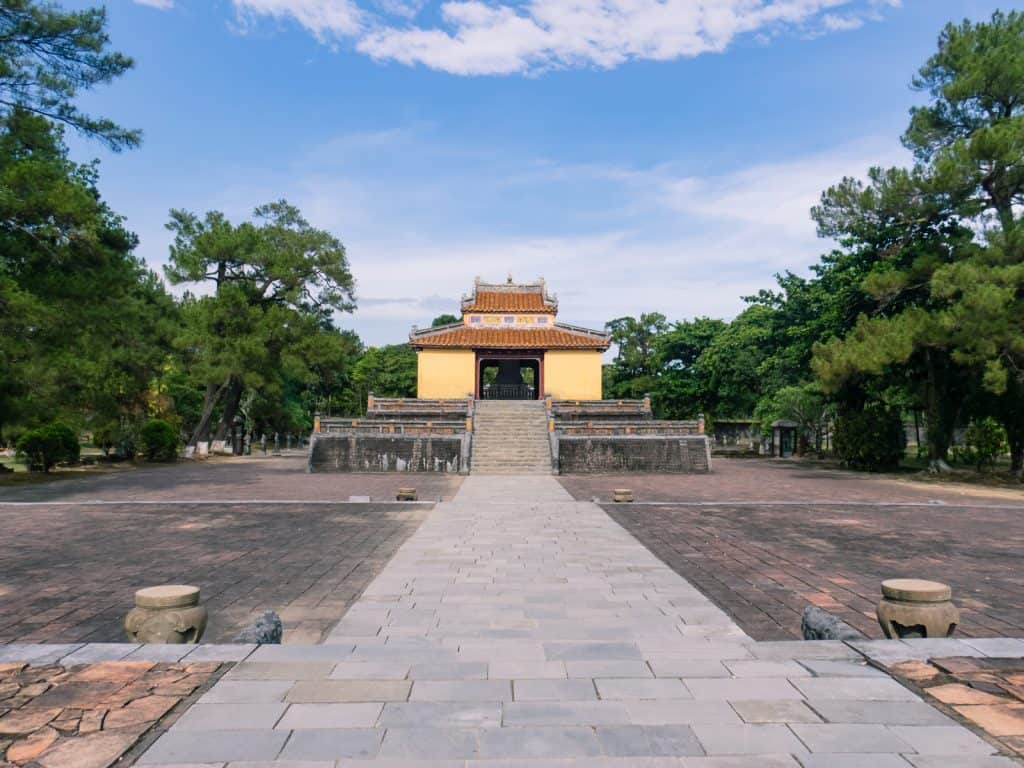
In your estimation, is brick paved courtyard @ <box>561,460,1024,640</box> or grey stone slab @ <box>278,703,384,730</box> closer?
grey stone slab @ <box>278,703,384,730</box>

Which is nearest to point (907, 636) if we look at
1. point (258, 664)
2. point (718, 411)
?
point (258, 664)

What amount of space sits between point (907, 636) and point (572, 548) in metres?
3.85

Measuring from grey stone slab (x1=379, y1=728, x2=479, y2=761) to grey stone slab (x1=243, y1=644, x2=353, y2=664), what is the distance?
3.62 ft

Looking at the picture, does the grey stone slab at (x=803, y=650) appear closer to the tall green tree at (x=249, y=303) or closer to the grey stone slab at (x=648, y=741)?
the grey stone slab at (x=648, y=741)

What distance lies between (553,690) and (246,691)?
1.54m

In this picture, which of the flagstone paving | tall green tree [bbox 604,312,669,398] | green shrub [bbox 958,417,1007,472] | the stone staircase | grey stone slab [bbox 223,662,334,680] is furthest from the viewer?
tall green tree [bbox 604,312,669,398]

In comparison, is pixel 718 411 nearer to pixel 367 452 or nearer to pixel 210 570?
pixel 367 452

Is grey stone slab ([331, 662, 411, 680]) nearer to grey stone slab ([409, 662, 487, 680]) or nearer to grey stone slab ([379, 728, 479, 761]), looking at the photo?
grey stone slab ([409, 662, 487, 680])

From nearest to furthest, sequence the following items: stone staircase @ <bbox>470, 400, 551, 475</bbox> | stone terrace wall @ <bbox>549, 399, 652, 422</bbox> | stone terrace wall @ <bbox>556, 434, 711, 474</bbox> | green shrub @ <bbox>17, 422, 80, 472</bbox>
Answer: green shrub @ <bbox>17, 422, 80, 472</bbox> → stone staircase @ <bbox>470, 400, 551, 475</bbox> → stone terrace wall @ <bbox>556, 434, 711, 474</bbox> → stone terrace wall @ <bbox>549, 399, 652, 422</bbox>

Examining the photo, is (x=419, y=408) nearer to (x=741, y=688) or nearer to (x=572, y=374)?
(x=572, y=374)

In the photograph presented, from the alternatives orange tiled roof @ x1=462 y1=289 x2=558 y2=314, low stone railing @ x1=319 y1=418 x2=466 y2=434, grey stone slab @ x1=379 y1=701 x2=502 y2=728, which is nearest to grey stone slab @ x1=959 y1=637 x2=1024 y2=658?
grey stone slab @ x1=379 y1=701 x2=502 y2=728

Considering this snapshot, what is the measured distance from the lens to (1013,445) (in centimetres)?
1856

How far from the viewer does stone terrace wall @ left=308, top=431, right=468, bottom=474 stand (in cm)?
2092

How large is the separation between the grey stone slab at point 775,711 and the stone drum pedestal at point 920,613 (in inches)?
55.5
